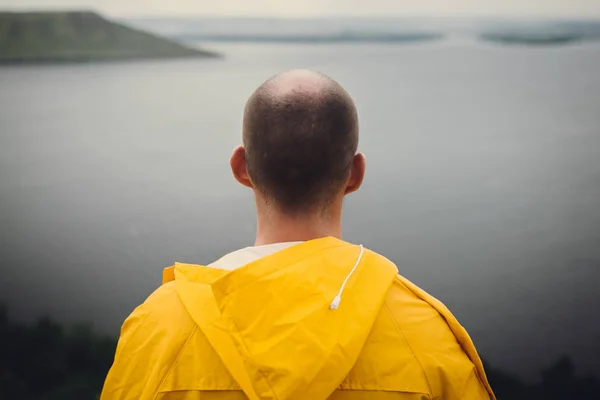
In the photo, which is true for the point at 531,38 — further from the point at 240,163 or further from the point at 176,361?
the point at 176,361

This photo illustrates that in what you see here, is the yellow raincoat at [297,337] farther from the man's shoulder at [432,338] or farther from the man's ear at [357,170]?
the man's ear at [357,170]

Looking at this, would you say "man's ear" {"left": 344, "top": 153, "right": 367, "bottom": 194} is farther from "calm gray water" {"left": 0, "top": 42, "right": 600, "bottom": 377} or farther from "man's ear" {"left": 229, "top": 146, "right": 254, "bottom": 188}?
"calm gray water" {"left": 0, "top": 42, "right": 600, "bottom": 377}

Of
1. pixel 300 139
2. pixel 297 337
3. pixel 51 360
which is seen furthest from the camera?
pixel 51 360

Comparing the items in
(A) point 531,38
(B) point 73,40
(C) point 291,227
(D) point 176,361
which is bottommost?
(D) point 176,361

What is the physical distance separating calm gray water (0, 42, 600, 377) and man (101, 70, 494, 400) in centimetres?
120

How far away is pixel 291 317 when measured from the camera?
67cm

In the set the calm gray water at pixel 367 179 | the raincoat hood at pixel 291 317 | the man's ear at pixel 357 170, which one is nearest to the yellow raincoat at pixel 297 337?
the raincoat hood at pixel 291 317

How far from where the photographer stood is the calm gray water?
6.49 feet

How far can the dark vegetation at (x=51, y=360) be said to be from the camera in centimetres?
197

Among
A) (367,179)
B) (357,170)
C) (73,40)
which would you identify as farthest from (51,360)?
(357,170)

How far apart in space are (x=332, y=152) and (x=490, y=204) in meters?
1.35

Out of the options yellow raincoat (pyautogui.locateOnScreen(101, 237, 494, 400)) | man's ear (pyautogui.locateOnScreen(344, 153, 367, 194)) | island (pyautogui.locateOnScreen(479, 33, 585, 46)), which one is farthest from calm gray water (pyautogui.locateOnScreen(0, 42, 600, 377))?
yellow raincoat (pyautogui.locateOnScreen(101, 237, 494, 400))

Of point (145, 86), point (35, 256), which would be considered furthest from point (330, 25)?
point (35, 256)

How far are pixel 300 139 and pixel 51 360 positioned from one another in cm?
164
